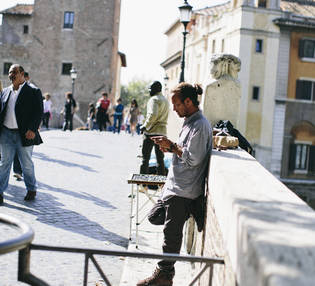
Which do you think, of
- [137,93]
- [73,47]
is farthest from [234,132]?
[137,93]

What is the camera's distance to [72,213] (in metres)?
7.39

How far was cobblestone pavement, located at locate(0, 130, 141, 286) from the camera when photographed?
16.2 ft

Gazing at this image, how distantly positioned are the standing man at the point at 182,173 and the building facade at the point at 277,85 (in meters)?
33.6

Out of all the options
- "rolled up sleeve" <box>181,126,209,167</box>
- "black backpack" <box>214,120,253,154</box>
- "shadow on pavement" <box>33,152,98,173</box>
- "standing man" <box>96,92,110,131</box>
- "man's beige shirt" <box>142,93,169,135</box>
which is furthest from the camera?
"standing man" <box>96,92,110,131</box>

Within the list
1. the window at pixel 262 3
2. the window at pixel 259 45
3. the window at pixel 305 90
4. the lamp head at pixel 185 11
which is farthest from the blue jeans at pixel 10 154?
the window at pixel 262 3

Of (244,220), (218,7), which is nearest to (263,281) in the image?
(244,220)

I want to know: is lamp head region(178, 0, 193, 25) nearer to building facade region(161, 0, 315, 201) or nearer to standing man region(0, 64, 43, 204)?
standing man region(0, 64, 43, 204)

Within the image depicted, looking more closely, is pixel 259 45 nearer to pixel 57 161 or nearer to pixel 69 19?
pixel 69 19

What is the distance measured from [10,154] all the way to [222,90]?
348 cm

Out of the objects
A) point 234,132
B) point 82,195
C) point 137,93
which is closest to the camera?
point 234,132

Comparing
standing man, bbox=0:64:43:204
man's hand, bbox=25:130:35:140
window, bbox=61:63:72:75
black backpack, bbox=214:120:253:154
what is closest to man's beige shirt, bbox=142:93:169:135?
standing man, bbox=0:64:43:204

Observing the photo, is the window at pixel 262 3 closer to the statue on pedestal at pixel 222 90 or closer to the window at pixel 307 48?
the window at pixel 307 48

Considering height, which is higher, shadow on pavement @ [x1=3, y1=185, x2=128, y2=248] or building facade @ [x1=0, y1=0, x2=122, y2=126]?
building facade @ [x1=0, y1=0, x2=122, y2=126]

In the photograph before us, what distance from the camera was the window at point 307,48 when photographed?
37.7 m
